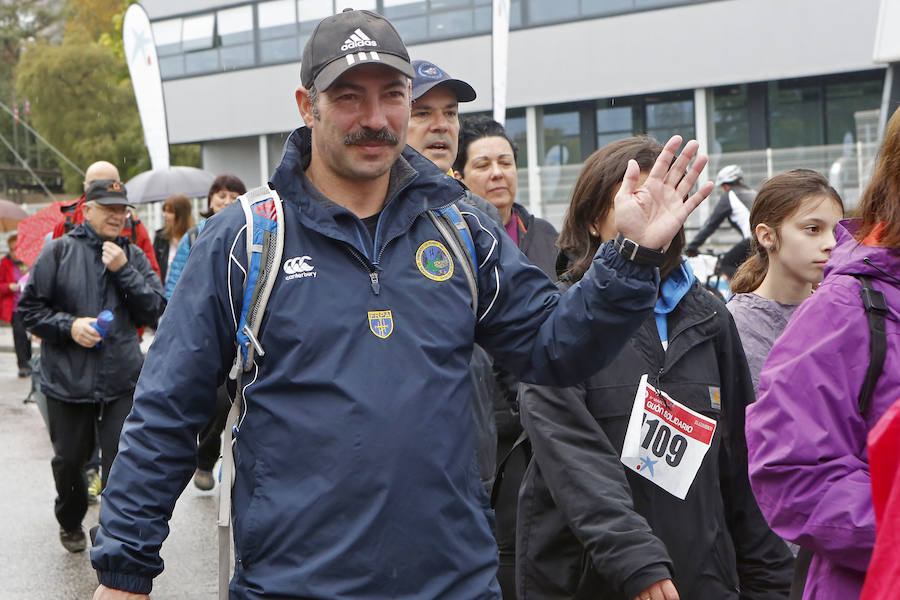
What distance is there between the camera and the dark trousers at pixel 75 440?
6.95 metres

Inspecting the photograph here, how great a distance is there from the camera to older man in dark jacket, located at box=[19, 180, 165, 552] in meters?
6.87

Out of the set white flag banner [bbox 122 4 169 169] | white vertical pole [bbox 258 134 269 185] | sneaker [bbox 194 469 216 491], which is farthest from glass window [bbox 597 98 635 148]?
sneaker [bbox 194 469 216 491]

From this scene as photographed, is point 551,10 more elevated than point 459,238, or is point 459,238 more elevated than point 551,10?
point 551,10

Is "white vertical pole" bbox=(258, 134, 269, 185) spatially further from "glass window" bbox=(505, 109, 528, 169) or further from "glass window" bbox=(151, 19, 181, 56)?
"glass window" bbox=(505, 109, 528, 169)

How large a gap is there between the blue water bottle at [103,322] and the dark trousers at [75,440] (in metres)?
0.50

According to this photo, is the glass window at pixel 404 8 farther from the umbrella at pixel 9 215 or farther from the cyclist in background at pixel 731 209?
the cyclist in background at pixel 731 209

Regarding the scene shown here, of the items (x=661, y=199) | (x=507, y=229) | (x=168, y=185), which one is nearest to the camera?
(x=661, y=199)

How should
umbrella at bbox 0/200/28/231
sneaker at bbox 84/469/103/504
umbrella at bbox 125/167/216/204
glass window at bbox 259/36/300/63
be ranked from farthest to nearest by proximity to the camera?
glass window at bbox 259/36/300/63, umbrella at bbox 0/200/28/231, umbrella at bbox 125/167/216/204, sneaker at bbox 84/469/103/504

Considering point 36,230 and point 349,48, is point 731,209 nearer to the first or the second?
point 36,230

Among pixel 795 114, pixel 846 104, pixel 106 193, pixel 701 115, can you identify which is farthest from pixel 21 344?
pixel 846 104

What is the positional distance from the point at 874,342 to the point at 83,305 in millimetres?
5506

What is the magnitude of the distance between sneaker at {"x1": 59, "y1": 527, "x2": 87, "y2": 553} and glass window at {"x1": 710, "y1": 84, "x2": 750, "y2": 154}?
25336mm

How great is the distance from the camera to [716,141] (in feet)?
101

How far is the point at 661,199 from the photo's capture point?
2.70m
